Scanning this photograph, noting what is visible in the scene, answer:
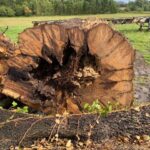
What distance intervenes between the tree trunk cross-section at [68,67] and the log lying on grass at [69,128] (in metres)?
1.27

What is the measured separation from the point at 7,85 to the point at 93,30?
Answer: 123 cm

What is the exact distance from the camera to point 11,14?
41.7 meters

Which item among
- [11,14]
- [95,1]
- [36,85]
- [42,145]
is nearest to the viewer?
[42,145]

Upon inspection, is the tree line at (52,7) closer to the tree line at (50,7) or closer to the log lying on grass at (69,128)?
the tree line at (50,7)

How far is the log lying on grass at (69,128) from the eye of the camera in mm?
5180

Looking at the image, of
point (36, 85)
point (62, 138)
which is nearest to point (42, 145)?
point (62, 138)

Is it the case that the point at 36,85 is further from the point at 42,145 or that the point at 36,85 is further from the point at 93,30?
the point at 42,145

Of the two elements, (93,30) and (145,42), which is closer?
(93,30)

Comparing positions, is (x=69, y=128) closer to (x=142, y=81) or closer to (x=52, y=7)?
(x=142, y=81)

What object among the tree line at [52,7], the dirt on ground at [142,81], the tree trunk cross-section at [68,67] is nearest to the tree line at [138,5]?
the tree line at [52,7]

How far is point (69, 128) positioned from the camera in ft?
17.1

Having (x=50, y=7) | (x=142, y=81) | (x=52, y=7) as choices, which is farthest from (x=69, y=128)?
(x=52, y=7)

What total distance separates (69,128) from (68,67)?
1.56 m

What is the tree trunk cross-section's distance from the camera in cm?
656
